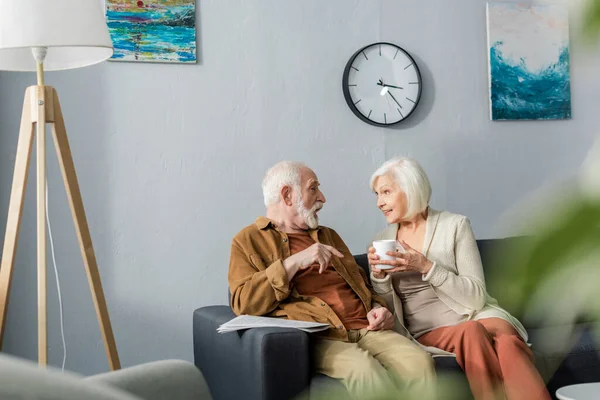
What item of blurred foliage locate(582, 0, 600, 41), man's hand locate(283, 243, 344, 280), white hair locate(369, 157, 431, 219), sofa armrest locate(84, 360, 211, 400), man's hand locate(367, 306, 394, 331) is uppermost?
blurred foliage locate(582, 0, 600, 41)

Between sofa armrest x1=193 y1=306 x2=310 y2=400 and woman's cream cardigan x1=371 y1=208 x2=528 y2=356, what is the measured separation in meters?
0.61

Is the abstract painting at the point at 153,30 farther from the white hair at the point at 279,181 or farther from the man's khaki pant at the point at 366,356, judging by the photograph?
the man's khaki pant at the point at 366,356

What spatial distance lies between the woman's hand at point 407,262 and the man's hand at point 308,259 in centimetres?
Answer: 18

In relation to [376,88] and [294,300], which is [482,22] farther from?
[294,300]

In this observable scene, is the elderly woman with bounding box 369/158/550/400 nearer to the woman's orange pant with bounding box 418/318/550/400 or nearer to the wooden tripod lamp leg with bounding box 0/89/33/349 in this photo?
the woman's orange pant with bounding box 418/318/550/400

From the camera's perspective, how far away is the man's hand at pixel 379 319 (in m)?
2.66

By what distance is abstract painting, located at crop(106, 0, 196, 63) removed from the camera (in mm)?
3260

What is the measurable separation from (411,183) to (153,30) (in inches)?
52.2

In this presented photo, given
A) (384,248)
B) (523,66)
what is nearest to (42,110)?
(384,248)

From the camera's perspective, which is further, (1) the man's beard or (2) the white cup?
(1) the man's beard

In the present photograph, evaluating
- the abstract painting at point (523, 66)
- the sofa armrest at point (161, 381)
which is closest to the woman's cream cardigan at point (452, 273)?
the abstract painting at point (523, 66)

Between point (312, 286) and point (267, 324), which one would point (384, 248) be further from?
point (267, 324)

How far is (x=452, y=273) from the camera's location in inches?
109

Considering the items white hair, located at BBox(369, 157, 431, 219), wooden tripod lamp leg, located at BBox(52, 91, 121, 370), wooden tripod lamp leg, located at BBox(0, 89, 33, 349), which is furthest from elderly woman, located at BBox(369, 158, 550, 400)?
wooden tripod lamp leg, located at BBox(0, 89, 33, 349)
